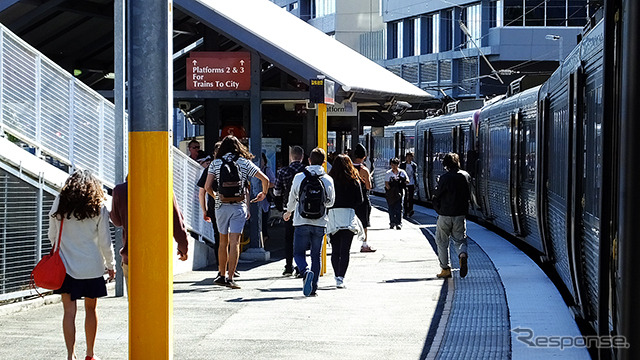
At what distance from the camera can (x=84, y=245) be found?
791cm

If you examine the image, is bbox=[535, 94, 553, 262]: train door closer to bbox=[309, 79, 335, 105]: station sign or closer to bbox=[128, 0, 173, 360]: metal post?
bbox=[309, 79, 335, 105]: station sign

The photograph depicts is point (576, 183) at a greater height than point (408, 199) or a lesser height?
greater

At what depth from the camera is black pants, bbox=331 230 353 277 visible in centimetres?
A: 1272

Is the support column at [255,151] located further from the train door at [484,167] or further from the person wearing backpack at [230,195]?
the train door at [484,167]

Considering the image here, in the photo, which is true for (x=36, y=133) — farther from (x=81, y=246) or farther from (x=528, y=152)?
(x=528, y=152)

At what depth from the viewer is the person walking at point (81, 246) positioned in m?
7.84

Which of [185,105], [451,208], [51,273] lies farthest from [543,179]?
[185,105]

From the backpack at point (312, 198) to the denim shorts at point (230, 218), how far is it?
0.79 m

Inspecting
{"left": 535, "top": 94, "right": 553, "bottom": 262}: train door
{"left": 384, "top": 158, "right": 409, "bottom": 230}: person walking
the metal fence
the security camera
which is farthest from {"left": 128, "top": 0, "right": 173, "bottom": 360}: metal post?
{"left": 384, "top": 158, "right": 409, "bottom": 230}: person walking

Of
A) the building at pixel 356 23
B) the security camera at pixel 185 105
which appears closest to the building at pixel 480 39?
the building at pixel 356 23

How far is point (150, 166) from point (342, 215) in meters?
7.22

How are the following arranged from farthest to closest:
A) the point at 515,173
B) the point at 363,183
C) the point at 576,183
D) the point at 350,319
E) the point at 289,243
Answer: the point at 515,173, the point at 363,183, the point at 289,243, the point at 350,319, the point at 576,183

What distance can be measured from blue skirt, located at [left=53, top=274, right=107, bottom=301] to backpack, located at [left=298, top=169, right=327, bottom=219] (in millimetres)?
4529

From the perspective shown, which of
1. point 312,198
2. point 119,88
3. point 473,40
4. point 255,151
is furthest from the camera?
point 473,40
